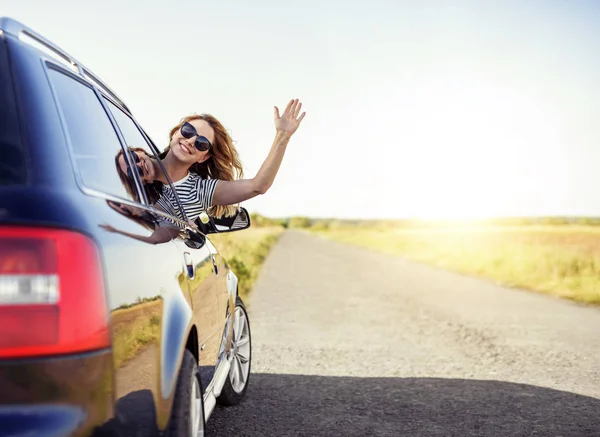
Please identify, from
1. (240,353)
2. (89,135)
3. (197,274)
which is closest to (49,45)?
(89,135)

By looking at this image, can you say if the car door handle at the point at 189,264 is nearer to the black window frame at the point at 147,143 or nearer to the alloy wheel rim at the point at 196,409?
the black window frame at the point at 147,143

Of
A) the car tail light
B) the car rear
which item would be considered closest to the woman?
the car rear

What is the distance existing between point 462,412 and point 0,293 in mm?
3925

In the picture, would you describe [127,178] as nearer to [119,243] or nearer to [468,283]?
[119,243]

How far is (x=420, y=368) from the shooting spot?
21.5ft

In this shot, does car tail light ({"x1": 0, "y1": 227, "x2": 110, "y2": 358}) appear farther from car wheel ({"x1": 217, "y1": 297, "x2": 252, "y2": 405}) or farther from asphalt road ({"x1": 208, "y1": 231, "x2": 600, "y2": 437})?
car wheel ({"x1": 217, "y1": 297, "x2": 252, "y2": 405})

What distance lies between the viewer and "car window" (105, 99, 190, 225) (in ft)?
10.9

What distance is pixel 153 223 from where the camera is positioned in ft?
8.54

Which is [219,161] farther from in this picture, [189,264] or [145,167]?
[189,264]

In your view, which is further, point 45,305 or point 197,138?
point 197,138

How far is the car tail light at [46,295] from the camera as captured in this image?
1.69 meters

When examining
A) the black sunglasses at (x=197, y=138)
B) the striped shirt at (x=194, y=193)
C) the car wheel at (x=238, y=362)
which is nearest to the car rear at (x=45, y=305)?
the striped shirt at (x=194, y=193)

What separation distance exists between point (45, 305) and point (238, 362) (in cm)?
355

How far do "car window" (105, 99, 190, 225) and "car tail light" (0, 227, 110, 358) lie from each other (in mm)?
1461
